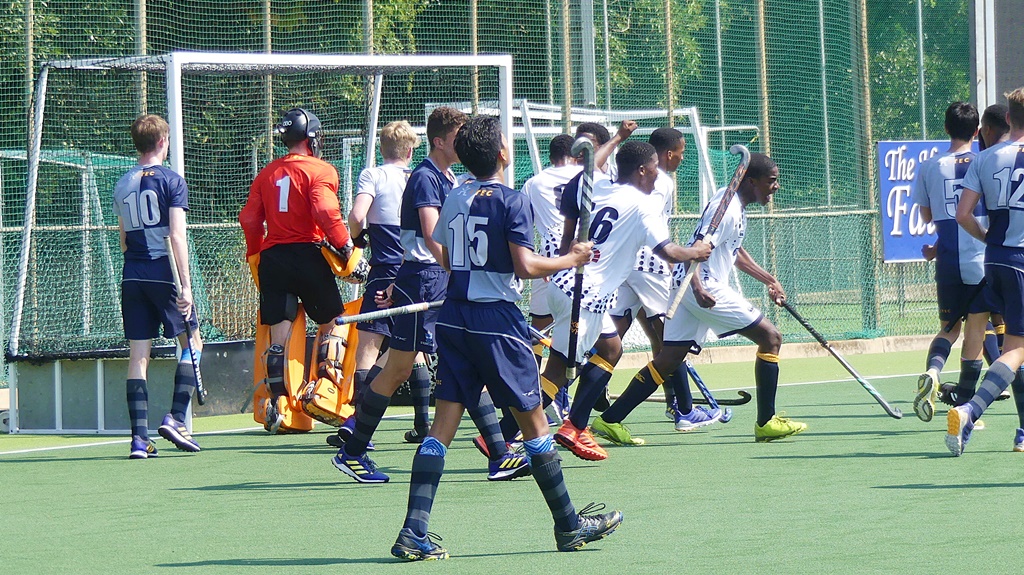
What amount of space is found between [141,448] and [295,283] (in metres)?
1.44

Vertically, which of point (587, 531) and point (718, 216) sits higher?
point (718, 216)

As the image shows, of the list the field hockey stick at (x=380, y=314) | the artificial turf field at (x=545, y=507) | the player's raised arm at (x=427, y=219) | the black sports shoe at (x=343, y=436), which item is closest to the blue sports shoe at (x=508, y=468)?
the artificial turf field at (x=545, y=507)

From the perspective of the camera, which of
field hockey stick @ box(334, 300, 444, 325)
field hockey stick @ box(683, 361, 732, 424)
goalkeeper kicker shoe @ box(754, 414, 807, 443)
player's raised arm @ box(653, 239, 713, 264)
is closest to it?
field hockey stick @ box(334, 300, 444, 325)

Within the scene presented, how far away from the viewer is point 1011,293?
7.92m

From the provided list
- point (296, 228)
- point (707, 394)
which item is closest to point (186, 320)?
point (296, 228)

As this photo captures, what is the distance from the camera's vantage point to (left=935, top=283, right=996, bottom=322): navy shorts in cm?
916

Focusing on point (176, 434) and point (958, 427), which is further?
point (176, 434)

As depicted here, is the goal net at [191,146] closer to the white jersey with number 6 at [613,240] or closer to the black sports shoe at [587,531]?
the white jersey with number 6 at [613,240]

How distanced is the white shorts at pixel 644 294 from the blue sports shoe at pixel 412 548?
3758mm

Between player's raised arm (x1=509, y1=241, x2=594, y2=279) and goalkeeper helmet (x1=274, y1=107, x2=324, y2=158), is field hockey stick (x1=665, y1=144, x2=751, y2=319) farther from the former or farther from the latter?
player's raised arm (x1=509, y1=241, x2=594, y2=279)

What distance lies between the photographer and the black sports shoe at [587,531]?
5.68 meters

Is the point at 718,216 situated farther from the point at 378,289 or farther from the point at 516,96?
the point at 516,96

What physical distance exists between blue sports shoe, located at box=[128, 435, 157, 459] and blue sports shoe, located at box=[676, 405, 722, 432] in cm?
335

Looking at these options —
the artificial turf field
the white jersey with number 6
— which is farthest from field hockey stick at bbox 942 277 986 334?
the white jersey with number 6
